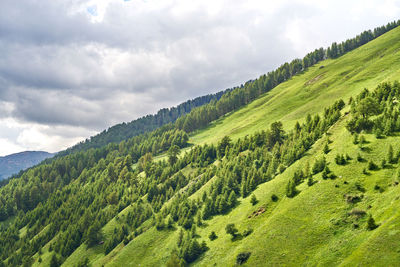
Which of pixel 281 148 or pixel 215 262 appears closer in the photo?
pixel 215 262

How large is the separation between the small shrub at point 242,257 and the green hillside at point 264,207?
0.26 m

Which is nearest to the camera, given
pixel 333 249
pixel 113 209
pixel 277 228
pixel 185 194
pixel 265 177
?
pixel 333 249

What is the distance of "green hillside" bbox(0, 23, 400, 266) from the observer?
194 feet

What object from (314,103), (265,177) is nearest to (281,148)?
(265,177)

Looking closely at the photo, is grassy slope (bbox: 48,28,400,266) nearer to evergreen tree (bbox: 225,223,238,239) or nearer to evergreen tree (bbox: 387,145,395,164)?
evergreen tree (bbox: 225,223,238,239)

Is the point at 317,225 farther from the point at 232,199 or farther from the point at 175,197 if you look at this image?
the point at 175,197

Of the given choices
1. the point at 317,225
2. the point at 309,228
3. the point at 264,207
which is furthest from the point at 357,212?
the point at 264,207

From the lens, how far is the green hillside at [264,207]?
59269mm

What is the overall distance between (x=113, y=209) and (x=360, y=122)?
142 meters

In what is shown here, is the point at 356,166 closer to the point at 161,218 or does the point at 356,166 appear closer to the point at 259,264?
the point at 259,264

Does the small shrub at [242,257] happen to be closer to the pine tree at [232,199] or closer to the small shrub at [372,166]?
the pine tree at [232,199]

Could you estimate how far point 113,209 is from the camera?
527 ft

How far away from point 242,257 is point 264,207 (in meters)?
22.8

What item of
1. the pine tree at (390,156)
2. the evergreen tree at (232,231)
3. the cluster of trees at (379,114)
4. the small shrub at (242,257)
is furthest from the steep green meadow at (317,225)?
the cluster of trees at (379,114)
